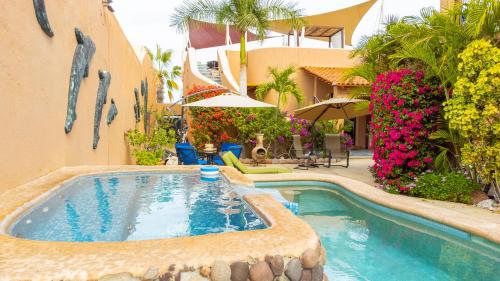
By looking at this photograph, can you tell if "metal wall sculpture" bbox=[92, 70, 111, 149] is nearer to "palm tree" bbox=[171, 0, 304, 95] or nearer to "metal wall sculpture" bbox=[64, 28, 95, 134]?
"metal wall sculpture" bbox=[64, 28, 95, 134]

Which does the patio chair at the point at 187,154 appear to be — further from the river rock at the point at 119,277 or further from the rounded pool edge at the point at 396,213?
the river rock at the point at 119,277

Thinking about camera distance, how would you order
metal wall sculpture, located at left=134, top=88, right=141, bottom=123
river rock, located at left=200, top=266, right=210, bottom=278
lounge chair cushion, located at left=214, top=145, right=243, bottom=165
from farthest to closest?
metal wall sculpture, located at left=134, top=88, right=141, bottom=123 < lounge chair cushion, located at left=214, top=145, right=243, bottom=165 < river rock, located at left=200, top=266, right=210, bottom=278

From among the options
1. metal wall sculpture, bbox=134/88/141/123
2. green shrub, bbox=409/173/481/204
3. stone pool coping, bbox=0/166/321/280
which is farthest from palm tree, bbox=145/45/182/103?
stone pool coping, bbox=0/166/321/280

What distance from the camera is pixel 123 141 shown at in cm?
1031

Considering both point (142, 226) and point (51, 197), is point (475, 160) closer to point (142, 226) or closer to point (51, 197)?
point (142, 226)

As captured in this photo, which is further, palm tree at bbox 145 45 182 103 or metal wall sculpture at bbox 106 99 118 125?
palm tree at bbox 145 45 182 103

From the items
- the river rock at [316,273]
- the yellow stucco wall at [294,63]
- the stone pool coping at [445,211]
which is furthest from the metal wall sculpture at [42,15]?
the yellow stucco wall at [294,63]

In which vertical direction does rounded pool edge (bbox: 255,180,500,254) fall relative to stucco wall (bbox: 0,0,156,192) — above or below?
below

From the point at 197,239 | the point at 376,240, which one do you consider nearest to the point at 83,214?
the point at 197,239

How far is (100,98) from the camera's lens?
7.79 metres

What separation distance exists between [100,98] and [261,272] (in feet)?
22.0

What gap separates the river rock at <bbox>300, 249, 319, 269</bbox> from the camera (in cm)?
241

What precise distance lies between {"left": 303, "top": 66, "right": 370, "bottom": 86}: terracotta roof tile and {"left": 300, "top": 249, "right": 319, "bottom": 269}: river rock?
46.4ft

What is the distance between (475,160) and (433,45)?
266 cm
